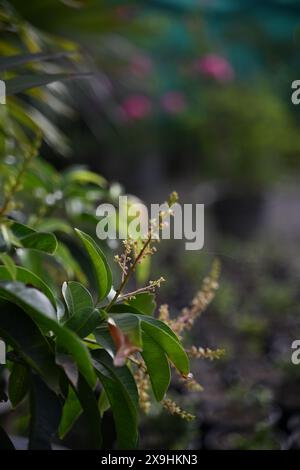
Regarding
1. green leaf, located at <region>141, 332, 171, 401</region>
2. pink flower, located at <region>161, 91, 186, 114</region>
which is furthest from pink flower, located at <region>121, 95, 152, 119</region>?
green leaf, located at <region>141, 332, 171, 401</region>

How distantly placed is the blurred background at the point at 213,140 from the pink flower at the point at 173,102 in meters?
0.01

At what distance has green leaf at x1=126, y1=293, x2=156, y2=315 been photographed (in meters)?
0.86

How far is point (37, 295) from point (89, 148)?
14.4ft

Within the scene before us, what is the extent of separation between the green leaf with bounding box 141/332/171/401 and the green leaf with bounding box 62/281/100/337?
0.06 metres

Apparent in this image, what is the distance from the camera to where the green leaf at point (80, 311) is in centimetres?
75

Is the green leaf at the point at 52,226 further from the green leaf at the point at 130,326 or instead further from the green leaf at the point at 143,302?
the green leaf at the point at 130,326

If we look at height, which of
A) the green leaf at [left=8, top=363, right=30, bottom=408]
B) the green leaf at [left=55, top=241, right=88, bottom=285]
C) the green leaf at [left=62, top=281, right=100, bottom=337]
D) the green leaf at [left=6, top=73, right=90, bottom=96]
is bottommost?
the green leaf at [left=8, top=363, right=30, bottom=408]

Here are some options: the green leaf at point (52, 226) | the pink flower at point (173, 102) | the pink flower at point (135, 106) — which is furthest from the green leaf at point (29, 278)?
the pink flower at point (173, 102)

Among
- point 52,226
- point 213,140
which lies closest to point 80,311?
Result: point 52,226

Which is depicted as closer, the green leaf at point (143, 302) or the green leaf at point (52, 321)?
the green leaf at point (52, 321)

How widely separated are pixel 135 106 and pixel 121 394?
13.0 ft

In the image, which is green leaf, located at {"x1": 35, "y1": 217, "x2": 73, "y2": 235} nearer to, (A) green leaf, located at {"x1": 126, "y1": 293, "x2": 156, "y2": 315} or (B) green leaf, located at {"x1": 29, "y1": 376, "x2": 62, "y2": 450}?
(A) green leaf, located at {"x1": 126, "y1": 293, "x2": 156, "y2": 315}

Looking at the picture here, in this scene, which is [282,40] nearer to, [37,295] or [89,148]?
[89,148]
